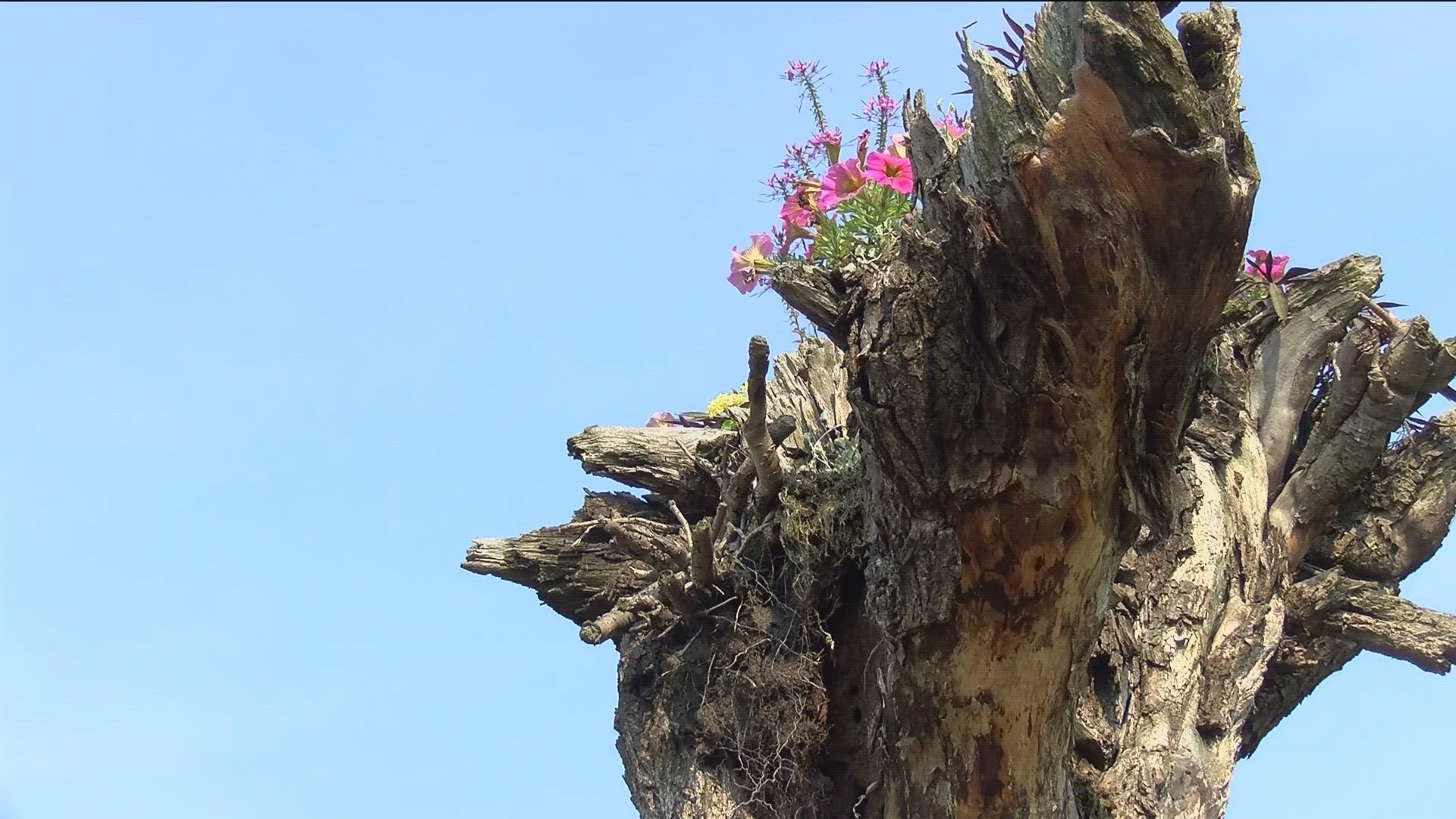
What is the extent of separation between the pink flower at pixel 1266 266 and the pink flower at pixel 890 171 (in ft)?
3.82

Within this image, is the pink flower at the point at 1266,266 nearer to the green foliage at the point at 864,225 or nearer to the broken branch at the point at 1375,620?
the broken branch at the point at 1375,620

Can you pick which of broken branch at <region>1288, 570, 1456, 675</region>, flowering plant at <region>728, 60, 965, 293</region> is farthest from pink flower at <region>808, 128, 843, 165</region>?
broken branch at <region>1288, 570, 1456, 675</region>

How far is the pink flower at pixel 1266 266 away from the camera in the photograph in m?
3.85

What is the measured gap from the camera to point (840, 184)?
3668 millimetres

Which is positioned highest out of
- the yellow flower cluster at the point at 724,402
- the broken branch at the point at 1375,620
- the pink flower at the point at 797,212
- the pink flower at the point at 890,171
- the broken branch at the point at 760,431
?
the pink flower at the point at 797,212

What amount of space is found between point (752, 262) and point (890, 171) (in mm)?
641

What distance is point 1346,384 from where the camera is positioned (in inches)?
149

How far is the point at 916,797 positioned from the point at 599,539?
58.5 inches

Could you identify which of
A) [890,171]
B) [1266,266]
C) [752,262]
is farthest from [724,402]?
[1266,266]

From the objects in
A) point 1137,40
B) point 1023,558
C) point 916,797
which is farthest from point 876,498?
point 1137,40

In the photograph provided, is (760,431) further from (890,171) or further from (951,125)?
(951,125)

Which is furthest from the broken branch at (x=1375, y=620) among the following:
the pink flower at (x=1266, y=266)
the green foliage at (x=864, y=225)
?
the green foliage at (x=864, y=225)

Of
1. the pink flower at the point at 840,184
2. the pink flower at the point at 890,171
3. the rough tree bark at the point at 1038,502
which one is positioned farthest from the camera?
the pink flower at the point at 840,184

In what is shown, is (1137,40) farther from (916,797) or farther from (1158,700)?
(1158,700)
